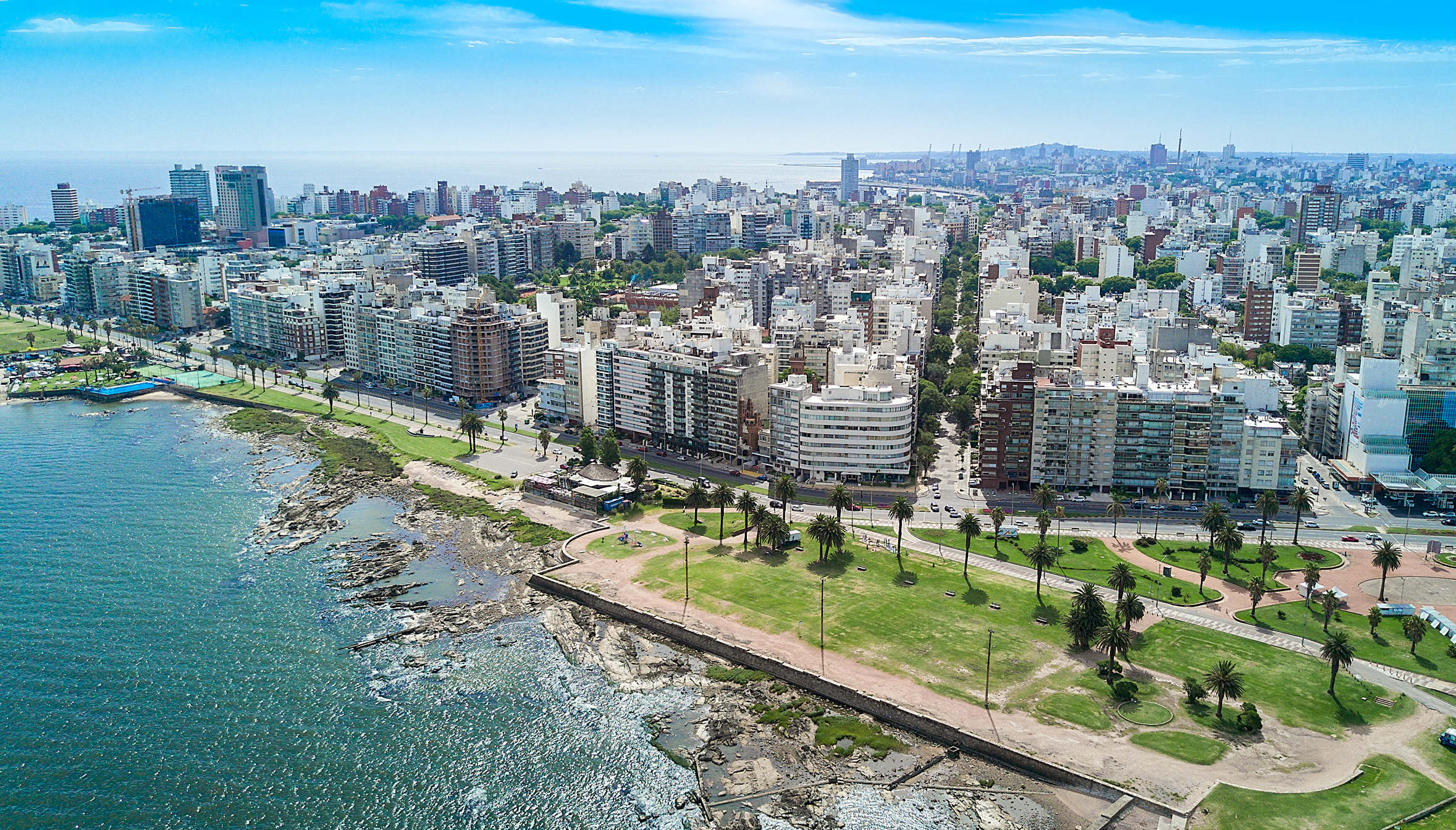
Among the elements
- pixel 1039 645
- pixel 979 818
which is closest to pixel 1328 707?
pixel 1039 645

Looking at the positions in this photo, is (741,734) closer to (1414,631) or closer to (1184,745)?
(1184,745)

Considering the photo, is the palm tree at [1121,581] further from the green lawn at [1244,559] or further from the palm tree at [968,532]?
the green lawn at [1244,559]

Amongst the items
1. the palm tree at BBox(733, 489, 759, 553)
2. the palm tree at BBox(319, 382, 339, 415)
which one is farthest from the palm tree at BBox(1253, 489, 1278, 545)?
the palm tree at BBox(319, 382, 339, 415)

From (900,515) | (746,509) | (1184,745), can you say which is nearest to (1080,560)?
(900,515)

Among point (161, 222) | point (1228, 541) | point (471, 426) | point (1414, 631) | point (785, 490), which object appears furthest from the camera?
point (161, 222)

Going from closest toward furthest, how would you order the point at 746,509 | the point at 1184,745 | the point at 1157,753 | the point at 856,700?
the point at 1157,753 < the point at 1184,745 < the point at 856,700 < the point at 746,509

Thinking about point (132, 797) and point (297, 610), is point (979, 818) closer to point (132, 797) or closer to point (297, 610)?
point (132, 797)

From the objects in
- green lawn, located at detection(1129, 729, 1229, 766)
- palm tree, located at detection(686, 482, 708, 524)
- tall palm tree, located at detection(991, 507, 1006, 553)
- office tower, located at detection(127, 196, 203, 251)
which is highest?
office tower, located at detection(127, 196, 203, 251)

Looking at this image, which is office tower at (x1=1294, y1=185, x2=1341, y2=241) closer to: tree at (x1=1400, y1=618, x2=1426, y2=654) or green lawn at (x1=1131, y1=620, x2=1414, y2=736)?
tree at (x1=1400, y1=618, x2=1426, y2=654)
